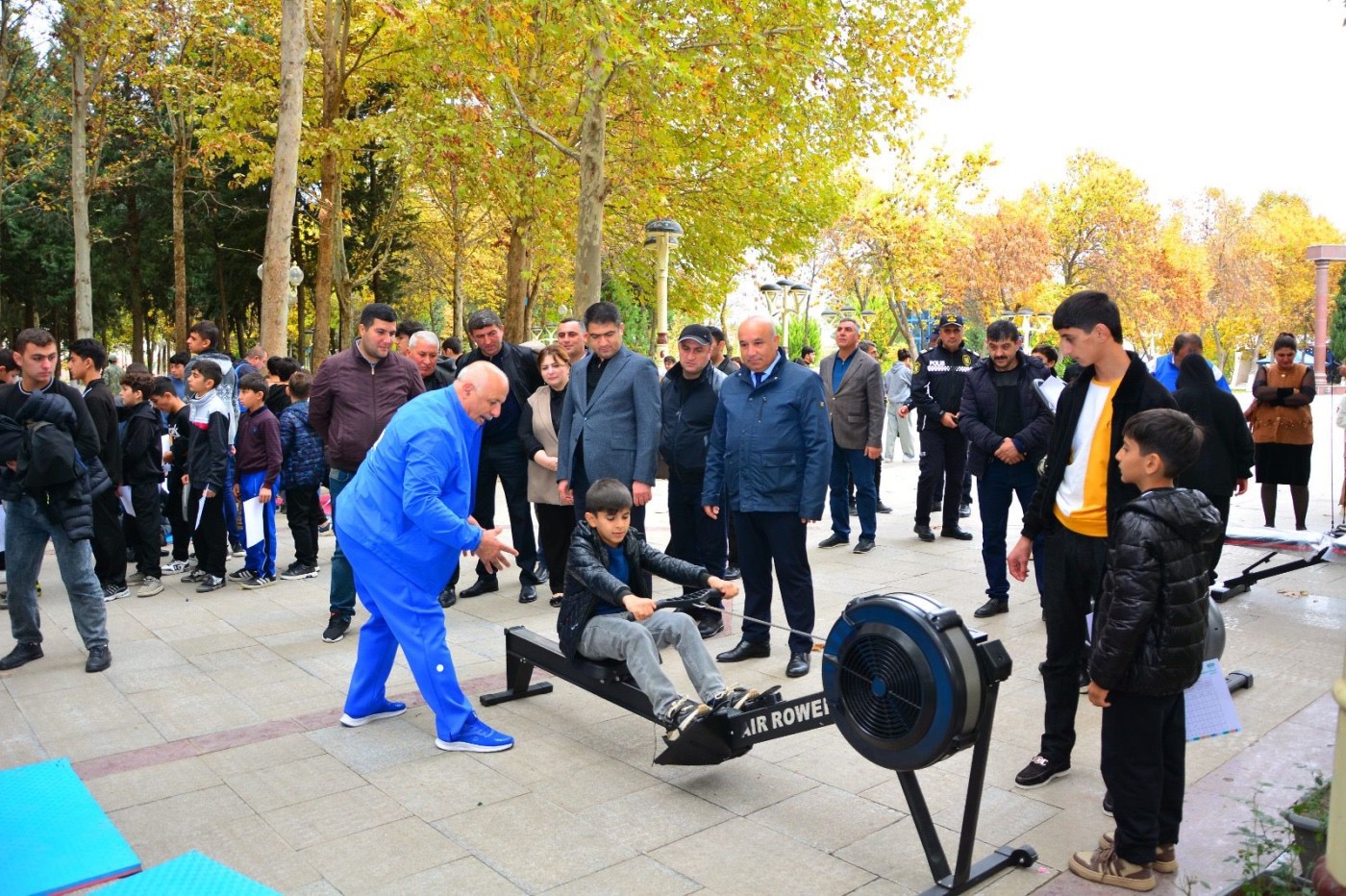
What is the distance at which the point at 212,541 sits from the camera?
848 cm

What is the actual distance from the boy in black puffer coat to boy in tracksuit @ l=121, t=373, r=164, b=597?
726cm

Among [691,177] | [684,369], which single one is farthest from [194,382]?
[691,177]

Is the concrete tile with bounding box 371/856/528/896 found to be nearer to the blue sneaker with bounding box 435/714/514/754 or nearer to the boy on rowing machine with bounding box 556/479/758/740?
the boy on rowing machine with bounding box 556/479/758/740

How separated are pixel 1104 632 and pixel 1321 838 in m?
0.86

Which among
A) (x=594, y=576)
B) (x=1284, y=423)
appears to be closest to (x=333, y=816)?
(x=594, y=576)

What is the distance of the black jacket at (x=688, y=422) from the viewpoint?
7.34 m

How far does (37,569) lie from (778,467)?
4.40 meters

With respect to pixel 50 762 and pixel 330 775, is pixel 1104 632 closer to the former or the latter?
pixel 330 775

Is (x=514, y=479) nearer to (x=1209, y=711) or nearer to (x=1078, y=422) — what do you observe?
(x=1078, y=422)

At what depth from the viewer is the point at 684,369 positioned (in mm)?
7359

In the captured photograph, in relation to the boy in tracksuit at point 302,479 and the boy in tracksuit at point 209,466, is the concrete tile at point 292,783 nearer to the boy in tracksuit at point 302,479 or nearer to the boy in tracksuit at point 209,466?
the boy in tracksuit at point 209,466

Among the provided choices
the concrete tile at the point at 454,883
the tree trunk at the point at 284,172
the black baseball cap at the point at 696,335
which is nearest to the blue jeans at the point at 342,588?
the black baseball cap at the point at 696,335

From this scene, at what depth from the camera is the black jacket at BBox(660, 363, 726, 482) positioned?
734 centimetres

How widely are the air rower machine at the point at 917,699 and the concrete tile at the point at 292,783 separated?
193 cm
